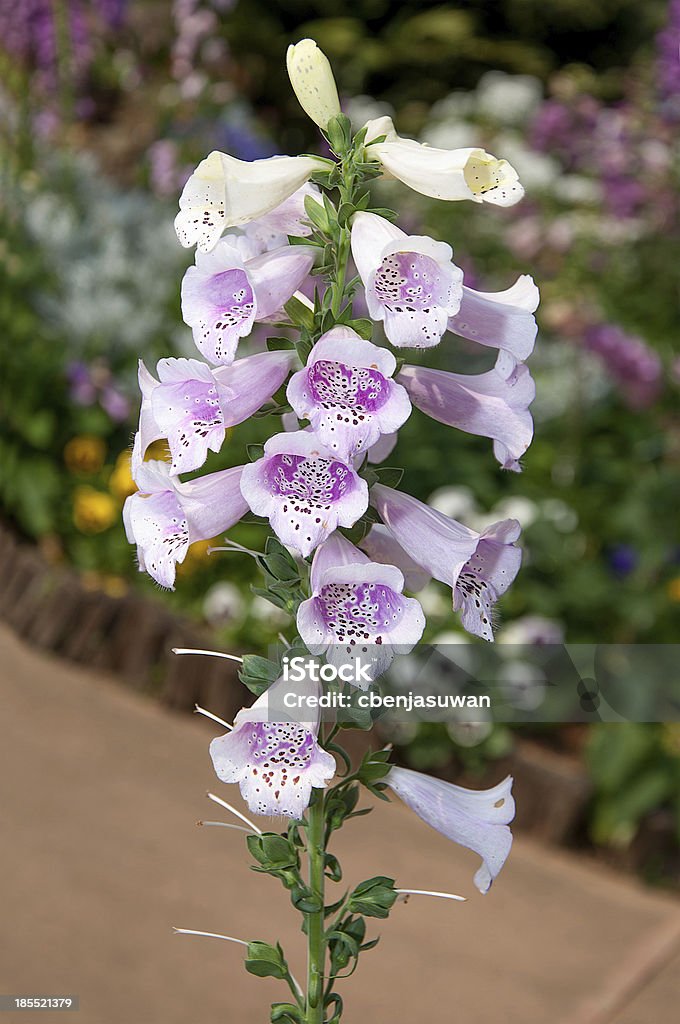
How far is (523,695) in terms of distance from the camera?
387 cm

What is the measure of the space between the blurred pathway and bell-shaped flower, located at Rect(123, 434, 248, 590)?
6.46 ft

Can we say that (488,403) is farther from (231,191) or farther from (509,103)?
(509,103)

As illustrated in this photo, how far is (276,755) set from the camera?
3.76 feet

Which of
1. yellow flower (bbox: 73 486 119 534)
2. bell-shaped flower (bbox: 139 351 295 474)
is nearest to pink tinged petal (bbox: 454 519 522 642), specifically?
bell-shaped flower (bbox: 139 351 295 474)

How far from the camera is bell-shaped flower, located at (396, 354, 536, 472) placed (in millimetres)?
1216

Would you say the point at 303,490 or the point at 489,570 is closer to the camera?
the point at 303,490

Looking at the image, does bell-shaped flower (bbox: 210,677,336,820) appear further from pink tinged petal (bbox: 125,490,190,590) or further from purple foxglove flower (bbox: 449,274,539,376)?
purple foxglove flower (bbox: 449,274,539,376)

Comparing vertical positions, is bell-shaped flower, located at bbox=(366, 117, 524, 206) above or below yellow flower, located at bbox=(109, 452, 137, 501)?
above

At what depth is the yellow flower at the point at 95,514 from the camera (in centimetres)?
466

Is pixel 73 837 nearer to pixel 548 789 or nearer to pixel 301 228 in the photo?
pixel 548 789

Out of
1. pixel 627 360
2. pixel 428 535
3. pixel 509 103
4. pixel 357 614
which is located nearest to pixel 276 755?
pixel 357 614

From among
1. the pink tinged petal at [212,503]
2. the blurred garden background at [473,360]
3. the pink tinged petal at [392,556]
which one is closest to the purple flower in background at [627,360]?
the blurred garden background at [473,360]

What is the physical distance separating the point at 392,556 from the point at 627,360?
330 cm

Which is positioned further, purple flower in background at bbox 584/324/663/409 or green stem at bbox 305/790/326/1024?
purple flower in background at bbox 584/324/663/409
